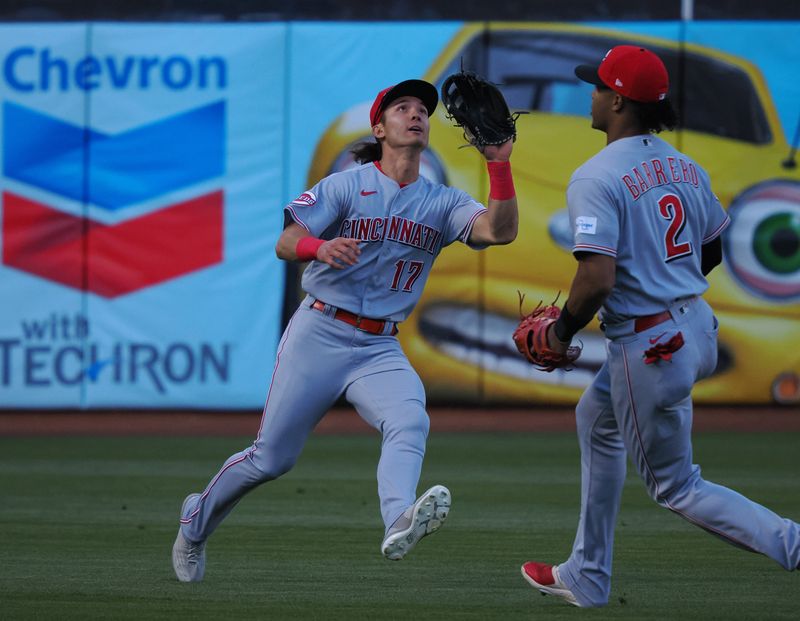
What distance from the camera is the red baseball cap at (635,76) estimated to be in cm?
496

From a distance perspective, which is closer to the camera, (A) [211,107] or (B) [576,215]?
(B) [576,215]

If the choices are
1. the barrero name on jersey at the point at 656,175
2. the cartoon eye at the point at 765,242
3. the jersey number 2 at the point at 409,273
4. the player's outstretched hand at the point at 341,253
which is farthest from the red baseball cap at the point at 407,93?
the cartoon eye at the point at 765,242

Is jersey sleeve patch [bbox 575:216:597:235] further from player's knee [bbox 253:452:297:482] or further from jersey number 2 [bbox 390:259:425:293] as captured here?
player's knee [bbox 253:452:297:482]

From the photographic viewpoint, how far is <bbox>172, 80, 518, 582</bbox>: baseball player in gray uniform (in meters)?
5.48

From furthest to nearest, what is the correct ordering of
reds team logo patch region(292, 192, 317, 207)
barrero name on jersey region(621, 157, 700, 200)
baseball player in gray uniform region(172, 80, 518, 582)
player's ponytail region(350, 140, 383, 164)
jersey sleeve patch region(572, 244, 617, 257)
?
player's ponytail region(350, 140, 383, 164) < reds team logo patch region(292, 192, 317, 207) < baseball player in gray uniform region(172, 80, 518, 582) < barrero name on jersey region(621, 157, 700, 200) < jersey sleeve patch region(572, 244, 617, 257)

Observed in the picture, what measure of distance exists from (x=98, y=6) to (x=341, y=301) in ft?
30.5

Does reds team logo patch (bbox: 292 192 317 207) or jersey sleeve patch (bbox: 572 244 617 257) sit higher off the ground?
jersey sleeve patch (bbox: 572 244 617 257)

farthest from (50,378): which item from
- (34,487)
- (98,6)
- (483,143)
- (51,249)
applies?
(483,143)

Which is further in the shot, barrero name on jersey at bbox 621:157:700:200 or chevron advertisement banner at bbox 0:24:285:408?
chevron advertisement banner at bbox 0:24:285:408

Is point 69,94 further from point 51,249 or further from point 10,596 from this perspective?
point 10,596

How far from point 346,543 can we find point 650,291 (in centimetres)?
269

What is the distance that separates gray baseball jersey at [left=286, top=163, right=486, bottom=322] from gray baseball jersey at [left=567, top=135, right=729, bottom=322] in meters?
0.90

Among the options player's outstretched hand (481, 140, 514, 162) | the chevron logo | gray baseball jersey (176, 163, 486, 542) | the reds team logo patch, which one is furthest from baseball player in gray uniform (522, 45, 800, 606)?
the chevron logo

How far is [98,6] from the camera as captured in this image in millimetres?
14047
